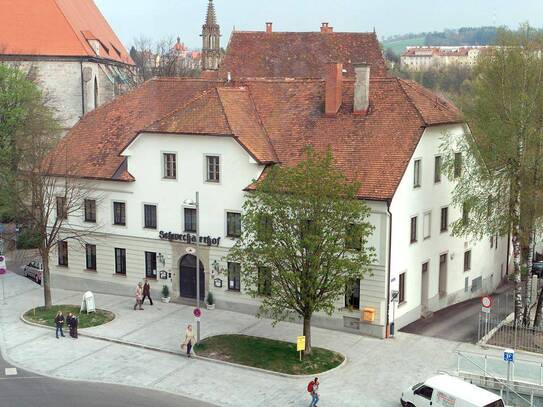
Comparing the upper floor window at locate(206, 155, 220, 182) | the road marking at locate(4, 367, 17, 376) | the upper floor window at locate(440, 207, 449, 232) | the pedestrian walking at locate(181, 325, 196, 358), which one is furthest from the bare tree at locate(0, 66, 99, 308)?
the upper floor window at locate(440, 207, 449, 232)

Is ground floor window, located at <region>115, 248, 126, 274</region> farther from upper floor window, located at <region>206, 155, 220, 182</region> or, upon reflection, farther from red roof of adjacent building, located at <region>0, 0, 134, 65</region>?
red roof of adjacent building, located at <region>0, 0, 134, 65</region>

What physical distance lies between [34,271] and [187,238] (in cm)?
1340

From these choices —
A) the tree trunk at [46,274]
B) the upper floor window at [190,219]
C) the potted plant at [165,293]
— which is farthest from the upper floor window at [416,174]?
the tree trunk at [46,274]

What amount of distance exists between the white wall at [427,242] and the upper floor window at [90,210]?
715 inches

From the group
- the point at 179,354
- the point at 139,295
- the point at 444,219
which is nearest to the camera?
the point at 179,354

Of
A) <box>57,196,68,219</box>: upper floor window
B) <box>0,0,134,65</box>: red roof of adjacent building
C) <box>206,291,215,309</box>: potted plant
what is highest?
<box>0,0,134,65</box>: red roof of adjacent building

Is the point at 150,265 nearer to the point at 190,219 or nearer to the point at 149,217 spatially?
the point at 149,217

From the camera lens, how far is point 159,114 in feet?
136

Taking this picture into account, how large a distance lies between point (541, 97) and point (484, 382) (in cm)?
1325

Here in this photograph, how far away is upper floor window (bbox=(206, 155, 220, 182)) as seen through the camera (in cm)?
3672

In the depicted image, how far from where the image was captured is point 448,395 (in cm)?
Answer: 2334

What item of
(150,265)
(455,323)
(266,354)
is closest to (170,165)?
(150,265)

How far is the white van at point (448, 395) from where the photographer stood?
2277 cm

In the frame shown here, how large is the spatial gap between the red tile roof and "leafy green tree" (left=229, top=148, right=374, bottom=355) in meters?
26.8
